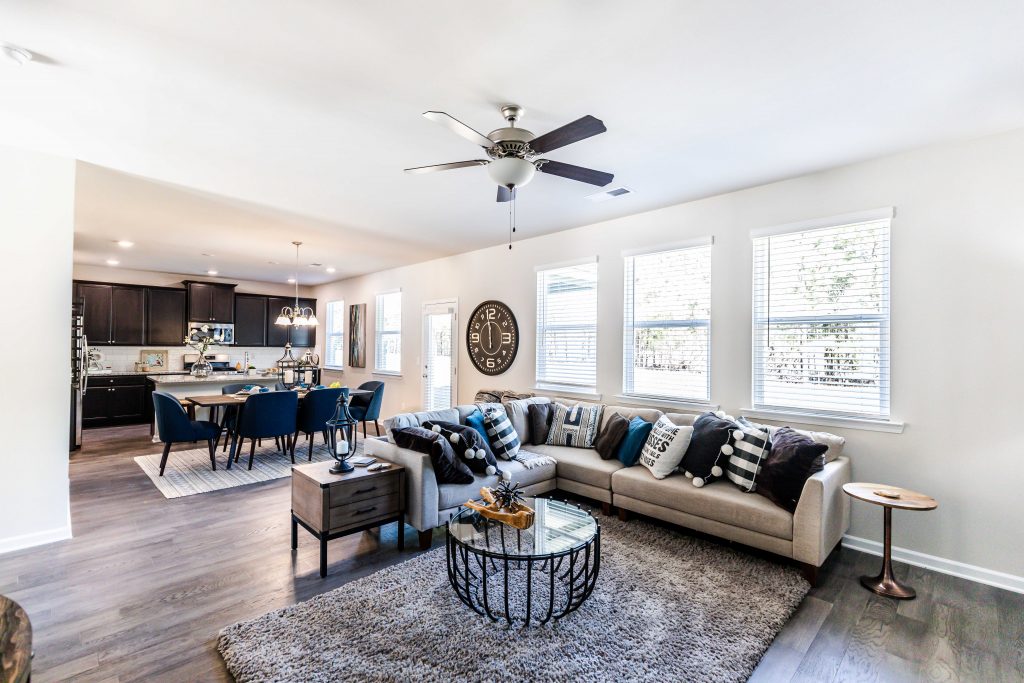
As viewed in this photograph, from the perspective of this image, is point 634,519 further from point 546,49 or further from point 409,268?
point 409,268

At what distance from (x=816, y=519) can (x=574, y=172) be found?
2.50 metres

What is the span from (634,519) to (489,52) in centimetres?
338

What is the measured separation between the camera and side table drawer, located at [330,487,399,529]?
9.39 ft

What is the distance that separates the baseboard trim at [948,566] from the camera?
2742mm

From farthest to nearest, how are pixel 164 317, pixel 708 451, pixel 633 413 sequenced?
1. pixel 164 317
2. pixel 633 413
3. pixel 708 451

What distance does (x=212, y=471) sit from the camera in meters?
5.02

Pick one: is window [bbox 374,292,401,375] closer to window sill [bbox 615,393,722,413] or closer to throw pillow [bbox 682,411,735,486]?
window sill [bbox 615,393,722,413]

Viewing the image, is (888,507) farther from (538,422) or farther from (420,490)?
(420,490)

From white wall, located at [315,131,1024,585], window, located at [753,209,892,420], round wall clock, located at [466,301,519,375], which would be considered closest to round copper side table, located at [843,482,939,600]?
white wall, located at [315,131,1024,585]

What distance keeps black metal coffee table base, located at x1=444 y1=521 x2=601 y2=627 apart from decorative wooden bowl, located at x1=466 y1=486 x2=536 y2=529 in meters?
0.06

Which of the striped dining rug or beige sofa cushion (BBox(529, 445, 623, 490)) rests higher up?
beige sofa cushion (BBox(529, 445, 623, 490))

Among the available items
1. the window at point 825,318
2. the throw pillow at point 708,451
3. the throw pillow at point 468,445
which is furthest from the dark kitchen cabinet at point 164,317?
the window at point 825,318

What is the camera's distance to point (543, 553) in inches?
85.4

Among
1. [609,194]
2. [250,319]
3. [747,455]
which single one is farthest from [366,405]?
[747,455]
